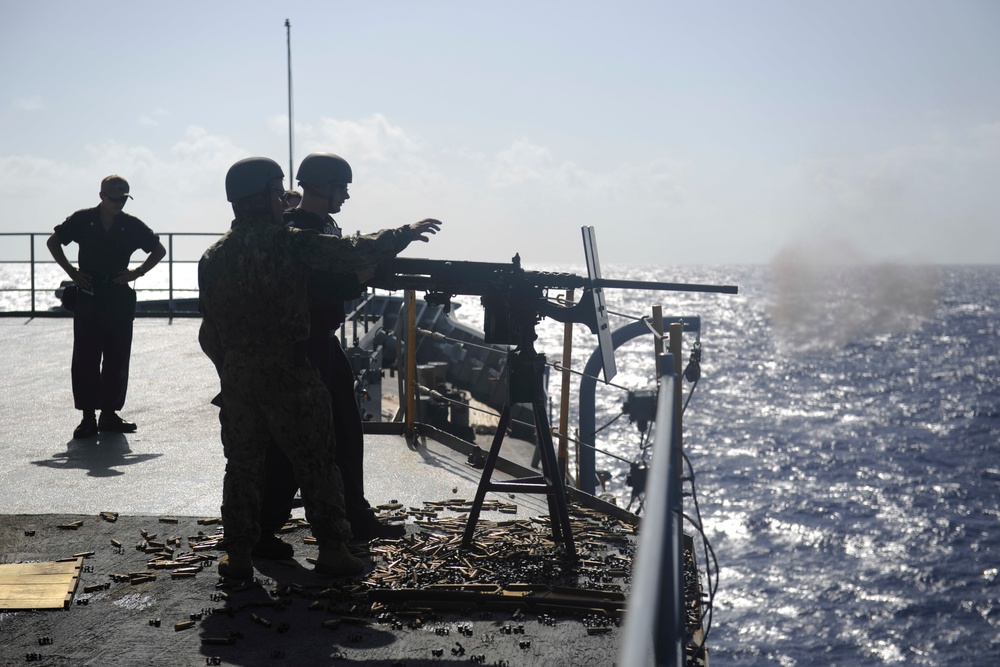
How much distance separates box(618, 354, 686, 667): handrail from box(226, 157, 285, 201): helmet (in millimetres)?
3129

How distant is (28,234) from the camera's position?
19.1 meters

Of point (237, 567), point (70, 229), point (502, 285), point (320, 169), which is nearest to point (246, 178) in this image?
point (320, 169)

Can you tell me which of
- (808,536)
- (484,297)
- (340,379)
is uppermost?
(484,297)

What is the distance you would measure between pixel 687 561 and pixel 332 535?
213 cm

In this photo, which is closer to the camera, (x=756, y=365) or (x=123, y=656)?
(x=123, y=656)

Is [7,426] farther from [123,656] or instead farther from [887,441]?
[887,441]

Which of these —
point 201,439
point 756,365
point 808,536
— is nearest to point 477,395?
point 201,439

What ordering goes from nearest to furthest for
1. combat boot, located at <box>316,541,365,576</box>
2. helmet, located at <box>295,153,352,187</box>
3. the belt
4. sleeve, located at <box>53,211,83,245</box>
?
the belt → combat boot, located at <box>316,541,365,576</box> → helmet, located at <box>295,153,352,187</box> → sleeve, located at <box>53,211,83,245</box>

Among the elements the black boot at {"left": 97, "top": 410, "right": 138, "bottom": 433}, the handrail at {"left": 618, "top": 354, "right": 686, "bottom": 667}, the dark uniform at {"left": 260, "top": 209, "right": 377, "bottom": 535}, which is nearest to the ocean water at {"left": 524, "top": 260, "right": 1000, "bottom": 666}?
the black boot at {"left": 97, "top": 410, "right": 138, "bottom": 433}

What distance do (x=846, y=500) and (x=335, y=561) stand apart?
48146 millimetres

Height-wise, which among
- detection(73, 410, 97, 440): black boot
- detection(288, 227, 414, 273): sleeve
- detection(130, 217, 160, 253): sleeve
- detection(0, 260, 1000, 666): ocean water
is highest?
detection(130, 217, 160, 253): sleeve

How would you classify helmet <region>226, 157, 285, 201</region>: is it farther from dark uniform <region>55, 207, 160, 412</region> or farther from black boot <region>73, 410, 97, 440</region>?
black boot <region>73, 410, 97, 440</region>

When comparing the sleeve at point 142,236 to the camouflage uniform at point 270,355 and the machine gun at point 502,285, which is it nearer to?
the camouflage uniform at point 270,355

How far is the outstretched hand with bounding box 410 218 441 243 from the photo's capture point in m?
5.14
